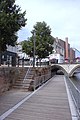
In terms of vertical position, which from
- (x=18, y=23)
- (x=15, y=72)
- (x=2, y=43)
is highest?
(x=18, y=23)

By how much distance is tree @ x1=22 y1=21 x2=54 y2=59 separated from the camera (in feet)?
147

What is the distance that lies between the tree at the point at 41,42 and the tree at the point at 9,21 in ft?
95.9

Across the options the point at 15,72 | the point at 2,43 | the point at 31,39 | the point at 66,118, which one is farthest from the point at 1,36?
the point at 31,39

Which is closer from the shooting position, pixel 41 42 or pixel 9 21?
pixel 9 21

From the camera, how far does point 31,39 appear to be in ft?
152

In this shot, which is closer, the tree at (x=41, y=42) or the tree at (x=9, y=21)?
the tree at (x=9, y=21)

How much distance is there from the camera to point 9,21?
13.5m

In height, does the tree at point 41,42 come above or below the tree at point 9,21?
above

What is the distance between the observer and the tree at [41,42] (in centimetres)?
4484

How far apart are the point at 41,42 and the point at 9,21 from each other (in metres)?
32.3

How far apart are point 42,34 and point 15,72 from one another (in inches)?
993

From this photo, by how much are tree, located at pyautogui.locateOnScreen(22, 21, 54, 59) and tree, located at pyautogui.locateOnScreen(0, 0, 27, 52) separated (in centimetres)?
2924

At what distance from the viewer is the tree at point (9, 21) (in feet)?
43.4

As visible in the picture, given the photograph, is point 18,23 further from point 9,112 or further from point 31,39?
point 31,39
